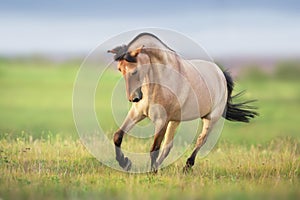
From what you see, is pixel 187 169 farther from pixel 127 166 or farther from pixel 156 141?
pixel 127 166

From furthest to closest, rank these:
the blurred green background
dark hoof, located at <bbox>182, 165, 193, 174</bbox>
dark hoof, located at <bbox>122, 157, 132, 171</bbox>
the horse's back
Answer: the blurred green background
the horse's back
dark hoof, located at <bbox>182, 165, 193, 174</bbox>
dark hoof, located at <bbox>122, 157, 132, 171</bbox>

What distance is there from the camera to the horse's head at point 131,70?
4586mm

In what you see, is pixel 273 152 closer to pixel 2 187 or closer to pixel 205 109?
pixel 205 109

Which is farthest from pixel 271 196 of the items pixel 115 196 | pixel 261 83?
pixel 261 83

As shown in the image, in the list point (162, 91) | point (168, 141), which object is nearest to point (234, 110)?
point (168, 141)

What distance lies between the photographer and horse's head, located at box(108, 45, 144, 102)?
4.59 m

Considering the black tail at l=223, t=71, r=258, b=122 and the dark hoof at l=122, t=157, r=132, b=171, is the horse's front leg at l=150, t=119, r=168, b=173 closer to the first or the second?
the dark hoof at l=122, t=157, r=132, b=171

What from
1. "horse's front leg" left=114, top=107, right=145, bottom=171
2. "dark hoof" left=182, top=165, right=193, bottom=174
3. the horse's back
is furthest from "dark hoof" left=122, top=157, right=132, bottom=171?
the horse's back

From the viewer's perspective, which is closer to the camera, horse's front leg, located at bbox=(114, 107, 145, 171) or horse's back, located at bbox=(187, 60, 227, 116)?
horse's front leg, located at bbox=(114, 107, 145, 171)

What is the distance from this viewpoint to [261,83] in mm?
13711

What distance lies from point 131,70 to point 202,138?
1.02 meters

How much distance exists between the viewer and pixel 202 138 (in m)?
5.32

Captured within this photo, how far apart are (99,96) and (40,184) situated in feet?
19.4

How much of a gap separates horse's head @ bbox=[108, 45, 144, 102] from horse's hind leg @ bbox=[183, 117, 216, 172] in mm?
808
